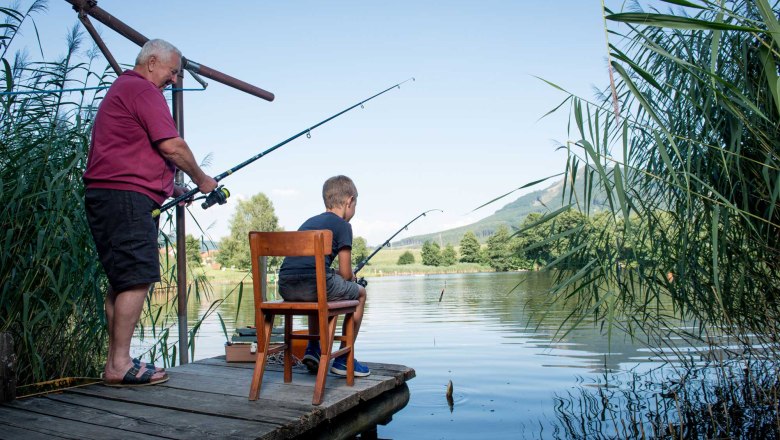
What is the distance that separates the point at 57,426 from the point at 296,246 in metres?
1.31

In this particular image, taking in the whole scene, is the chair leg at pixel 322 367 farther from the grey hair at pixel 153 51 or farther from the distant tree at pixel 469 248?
the distant tree at pixel 469 248

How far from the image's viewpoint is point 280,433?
9.02 ft

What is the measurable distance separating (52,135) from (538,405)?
3.99m

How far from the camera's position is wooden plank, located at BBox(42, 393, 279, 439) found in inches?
105

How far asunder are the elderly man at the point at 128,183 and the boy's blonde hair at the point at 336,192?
802 mm

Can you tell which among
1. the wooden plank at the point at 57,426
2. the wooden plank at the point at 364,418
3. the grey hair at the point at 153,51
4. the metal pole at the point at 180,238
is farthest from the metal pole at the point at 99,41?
the wooden plank at the point at 364,418

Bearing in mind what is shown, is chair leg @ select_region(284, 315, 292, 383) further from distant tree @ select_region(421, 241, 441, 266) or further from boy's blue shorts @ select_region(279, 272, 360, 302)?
distant tree @ select_region(421, 241, 441, 266)

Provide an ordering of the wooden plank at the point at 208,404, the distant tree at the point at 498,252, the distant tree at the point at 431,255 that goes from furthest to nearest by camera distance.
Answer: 1. the distant tree at the point at 431,255
2. the distant tree at the point at 498,252
3. the wooden plank at the point at 208,404

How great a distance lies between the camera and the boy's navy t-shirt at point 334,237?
357 centimetres

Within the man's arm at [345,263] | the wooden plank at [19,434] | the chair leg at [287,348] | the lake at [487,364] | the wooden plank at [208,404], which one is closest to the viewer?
the wooden plank at [19,434]

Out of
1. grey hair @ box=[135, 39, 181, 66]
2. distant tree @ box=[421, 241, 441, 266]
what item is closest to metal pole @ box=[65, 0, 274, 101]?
grey hair @ box=[135, 39, 181, 66]

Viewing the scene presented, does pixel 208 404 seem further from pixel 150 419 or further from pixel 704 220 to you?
pixel 704 220

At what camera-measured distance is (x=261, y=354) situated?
3330 millimetres

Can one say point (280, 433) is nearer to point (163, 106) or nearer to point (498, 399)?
point (163, 106)
